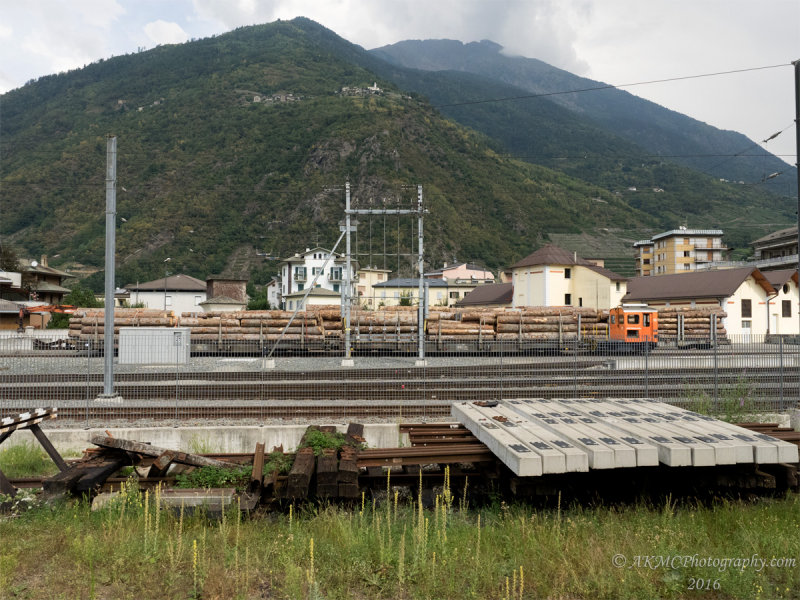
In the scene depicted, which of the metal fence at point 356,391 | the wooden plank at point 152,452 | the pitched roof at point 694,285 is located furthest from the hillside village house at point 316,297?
the wooden plank at point 152,452

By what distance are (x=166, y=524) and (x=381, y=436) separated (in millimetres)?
4934

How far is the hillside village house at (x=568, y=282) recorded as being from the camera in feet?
A: 171

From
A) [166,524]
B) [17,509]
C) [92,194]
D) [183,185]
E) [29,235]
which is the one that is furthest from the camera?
[183,185]

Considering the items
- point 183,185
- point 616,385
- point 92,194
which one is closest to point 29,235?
point 92,194

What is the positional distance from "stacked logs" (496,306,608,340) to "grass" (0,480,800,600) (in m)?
23.0

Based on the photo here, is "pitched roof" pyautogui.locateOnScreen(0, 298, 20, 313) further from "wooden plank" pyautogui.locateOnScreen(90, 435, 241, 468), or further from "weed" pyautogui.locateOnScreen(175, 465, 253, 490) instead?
"weed" pyautogui.locateOnScreen(175, 465, 253, 490)

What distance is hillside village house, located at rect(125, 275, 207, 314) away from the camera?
8775cm

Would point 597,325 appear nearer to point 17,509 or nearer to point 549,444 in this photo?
point 549,444

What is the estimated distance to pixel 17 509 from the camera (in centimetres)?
552

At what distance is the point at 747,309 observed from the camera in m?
43.0

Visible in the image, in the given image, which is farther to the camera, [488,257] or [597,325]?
[488,257]

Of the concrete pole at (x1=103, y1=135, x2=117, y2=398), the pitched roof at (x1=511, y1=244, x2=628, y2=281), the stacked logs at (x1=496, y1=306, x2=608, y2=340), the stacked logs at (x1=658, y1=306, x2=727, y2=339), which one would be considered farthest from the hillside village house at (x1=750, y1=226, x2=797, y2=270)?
the concrete pole at (x1=103, y1=135, x2=117, y2=398)

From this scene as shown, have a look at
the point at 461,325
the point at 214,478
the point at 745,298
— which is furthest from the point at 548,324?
the point at 214,478

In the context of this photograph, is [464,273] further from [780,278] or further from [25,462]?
[25,462]
